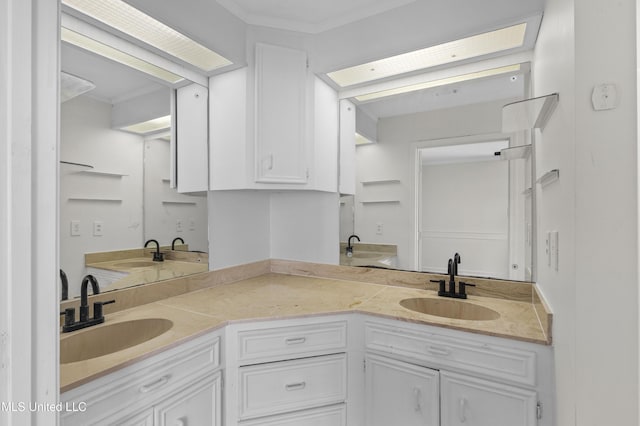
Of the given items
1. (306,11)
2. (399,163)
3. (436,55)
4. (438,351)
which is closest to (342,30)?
(306,11)

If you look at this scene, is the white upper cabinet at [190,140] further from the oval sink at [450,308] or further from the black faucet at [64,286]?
the oval sink at [450,308]

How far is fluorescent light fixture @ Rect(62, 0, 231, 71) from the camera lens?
4.29 feet

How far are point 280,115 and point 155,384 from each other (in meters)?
1.46

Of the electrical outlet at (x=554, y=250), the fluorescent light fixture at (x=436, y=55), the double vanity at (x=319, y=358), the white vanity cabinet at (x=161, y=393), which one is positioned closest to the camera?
the white vanity cabinet at (x=161, y=393)

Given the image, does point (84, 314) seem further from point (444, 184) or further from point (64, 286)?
point (444, 184)

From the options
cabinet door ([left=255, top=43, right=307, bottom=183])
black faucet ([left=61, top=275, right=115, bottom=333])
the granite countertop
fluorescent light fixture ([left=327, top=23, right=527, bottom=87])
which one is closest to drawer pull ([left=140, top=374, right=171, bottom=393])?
the granite countertop

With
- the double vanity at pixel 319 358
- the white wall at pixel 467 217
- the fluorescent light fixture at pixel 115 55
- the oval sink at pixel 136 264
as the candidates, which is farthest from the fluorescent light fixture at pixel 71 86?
the white wall at pixel 467 217

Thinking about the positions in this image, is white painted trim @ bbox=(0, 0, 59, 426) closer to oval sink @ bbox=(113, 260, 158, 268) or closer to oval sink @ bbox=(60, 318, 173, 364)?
oval sink @ bbox=(60, 318, 173, 364)

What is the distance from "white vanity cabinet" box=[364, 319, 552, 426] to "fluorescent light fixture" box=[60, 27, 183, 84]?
168 cm

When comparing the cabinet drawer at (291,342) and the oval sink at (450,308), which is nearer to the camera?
A: the cabinet drawer at (291,342)

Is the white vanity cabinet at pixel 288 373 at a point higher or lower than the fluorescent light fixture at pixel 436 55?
lower

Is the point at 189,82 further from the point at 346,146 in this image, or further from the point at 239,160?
the point at 346,146

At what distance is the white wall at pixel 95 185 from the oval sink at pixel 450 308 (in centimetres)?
151

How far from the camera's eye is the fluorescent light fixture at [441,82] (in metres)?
1.72
